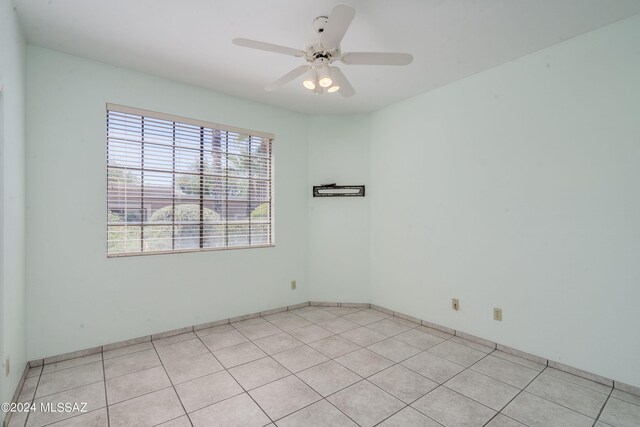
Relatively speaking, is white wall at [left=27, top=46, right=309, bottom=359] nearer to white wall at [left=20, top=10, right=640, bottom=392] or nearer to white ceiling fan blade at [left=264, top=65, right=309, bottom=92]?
white wall at [left=20, top=10, right=640, bottom=392]

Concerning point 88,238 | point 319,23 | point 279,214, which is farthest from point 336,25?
point 88,238

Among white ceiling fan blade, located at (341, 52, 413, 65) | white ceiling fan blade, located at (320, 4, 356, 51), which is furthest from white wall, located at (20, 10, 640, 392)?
white ceiling fan blade, located at (320, 4, 356, 51)

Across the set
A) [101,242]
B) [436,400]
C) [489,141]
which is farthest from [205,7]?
[436,400]

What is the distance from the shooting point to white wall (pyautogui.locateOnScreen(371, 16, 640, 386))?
7.73ft

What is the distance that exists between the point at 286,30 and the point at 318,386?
285 cm

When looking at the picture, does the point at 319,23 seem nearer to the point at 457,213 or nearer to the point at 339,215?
the point at 457,213

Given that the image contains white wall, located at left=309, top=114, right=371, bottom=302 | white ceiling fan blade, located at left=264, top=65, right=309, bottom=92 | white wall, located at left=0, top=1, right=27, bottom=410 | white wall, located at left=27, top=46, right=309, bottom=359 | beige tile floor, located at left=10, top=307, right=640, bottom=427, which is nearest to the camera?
white wall, located at left=0, top=1, right=27, bottom=410

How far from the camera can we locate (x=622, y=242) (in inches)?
92.5

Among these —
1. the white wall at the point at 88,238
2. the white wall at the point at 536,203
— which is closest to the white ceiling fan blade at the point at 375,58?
the white wall at the point at 536,203

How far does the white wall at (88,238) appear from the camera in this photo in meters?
2.68

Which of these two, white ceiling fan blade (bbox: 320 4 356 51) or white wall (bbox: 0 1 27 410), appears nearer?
white ceiling fan blade (bbox: 320 4 356 51)

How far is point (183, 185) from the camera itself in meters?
3.51

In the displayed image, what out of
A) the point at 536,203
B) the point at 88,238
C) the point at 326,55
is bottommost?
the point at 88,238

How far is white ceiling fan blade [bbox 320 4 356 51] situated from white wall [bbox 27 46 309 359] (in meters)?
2.17
